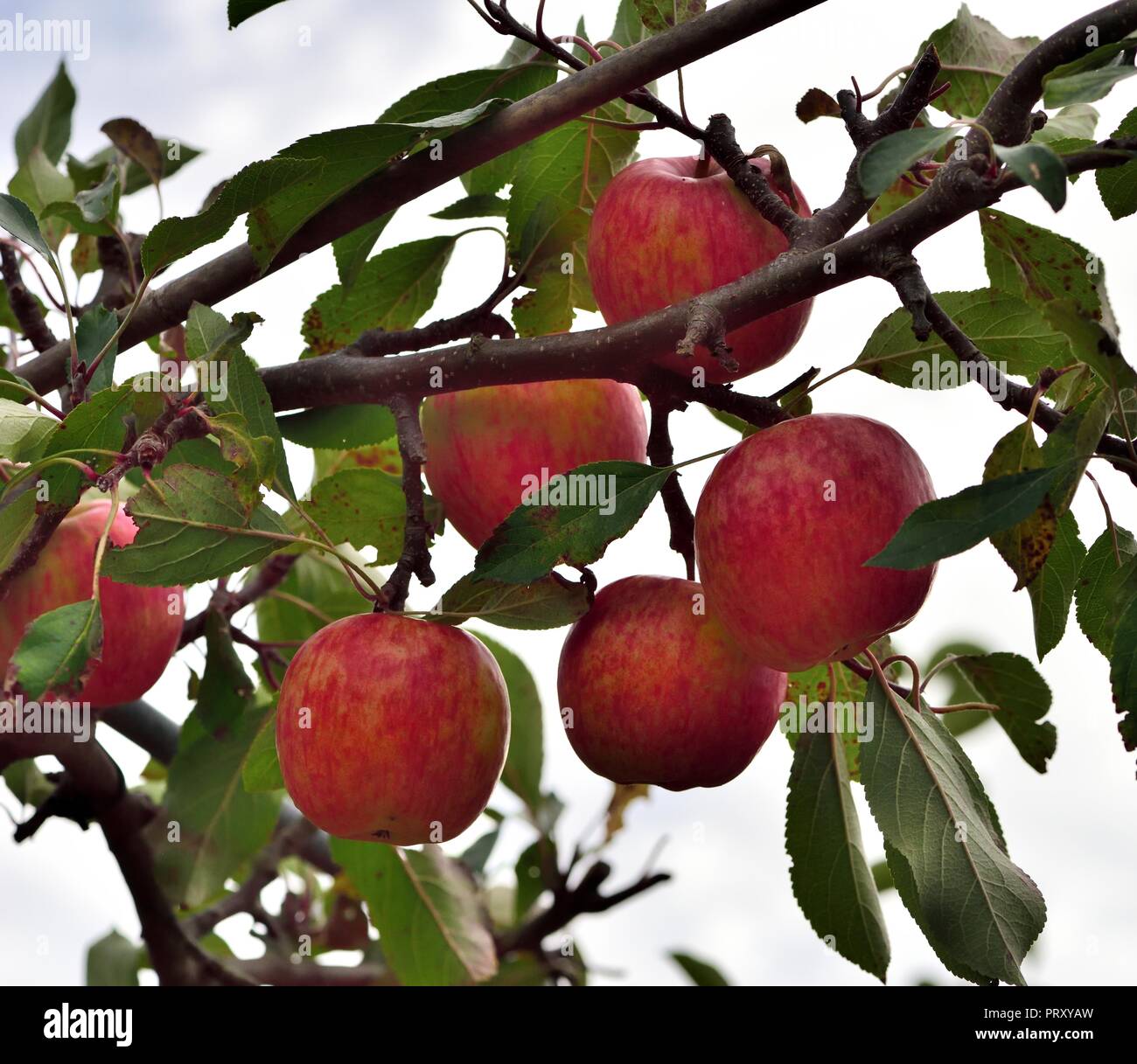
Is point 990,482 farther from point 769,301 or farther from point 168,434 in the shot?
point 168,434

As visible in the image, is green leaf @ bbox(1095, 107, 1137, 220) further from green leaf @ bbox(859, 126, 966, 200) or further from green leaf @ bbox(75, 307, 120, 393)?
green leaf @ bbox(75, 307, 120, 393)

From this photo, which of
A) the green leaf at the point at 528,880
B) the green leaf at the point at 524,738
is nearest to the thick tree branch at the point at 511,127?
the green leaf at the point at 524,738

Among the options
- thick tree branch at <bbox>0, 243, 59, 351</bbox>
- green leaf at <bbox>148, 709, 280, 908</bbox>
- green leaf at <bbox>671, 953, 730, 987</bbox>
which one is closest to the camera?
thick tree branch at <bbox>0, 243, 59, 351</bbox>

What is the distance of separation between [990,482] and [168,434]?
52 cm

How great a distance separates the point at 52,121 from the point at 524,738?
946mm

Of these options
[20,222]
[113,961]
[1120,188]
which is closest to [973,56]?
[1120,188]

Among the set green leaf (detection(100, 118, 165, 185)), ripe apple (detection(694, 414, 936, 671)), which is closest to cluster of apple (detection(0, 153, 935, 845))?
ripe apple (detection(694, 414, 936, 671))

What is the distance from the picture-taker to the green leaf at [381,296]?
3.47 feet

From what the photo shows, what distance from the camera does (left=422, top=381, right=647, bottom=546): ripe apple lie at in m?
0.95

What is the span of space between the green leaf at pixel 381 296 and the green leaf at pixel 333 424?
0.05 metres

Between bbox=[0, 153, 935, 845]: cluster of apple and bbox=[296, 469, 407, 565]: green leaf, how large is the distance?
4 cm

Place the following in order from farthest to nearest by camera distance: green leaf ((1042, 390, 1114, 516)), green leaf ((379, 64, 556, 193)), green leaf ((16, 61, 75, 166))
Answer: green leaf ((16, 61, 75, 166)), green leaf ((379, 64, 556, 193)), green leaf ((1042, 390, 1114, 516))

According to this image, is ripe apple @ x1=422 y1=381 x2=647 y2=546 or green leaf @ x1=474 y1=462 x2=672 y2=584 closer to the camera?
green leaf @ x1=474 y1=462 x2=672 y2=584

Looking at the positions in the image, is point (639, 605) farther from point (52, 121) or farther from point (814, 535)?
point (52, 121)
